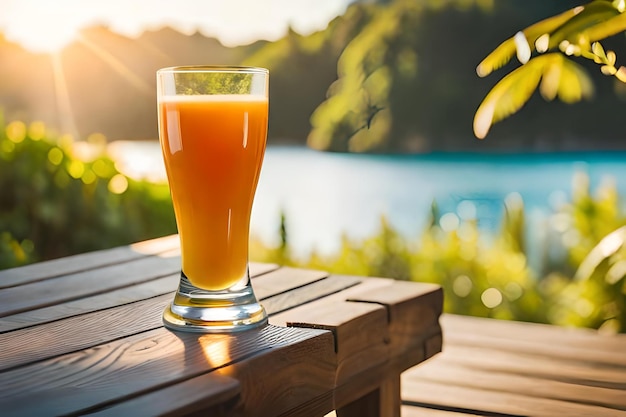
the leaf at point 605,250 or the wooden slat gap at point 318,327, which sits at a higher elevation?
the wooden slat gap at point 318,327

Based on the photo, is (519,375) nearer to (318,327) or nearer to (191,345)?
(318,327)

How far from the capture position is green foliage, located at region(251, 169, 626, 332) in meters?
3.20

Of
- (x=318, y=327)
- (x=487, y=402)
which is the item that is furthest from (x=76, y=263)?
(x=487, y=402)

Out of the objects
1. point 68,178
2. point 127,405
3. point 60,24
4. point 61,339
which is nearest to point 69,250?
point 68,178

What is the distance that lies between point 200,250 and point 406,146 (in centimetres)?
255

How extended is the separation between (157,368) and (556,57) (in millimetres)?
2008

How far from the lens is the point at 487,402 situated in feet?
6.80

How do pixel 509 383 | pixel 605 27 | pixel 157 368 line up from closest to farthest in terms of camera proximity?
pixel 157 368 < pixel 509 383 < pixel 605 27

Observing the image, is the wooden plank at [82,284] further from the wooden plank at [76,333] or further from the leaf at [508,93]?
the leaf at [508,93]

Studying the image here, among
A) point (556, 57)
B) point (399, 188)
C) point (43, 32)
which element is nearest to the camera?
point (556, 57)

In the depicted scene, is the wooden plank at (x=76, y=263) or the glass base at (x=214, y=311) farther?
the wooden plank at (x=76, y=263)

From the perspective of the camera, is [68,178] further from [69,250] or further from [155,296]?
[155,296]

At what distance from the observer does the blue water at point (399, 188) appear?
341 centimetres

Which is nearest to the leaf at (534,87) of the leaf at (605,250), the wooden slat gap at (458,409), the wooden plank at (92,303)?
the leaf at (605,250)
